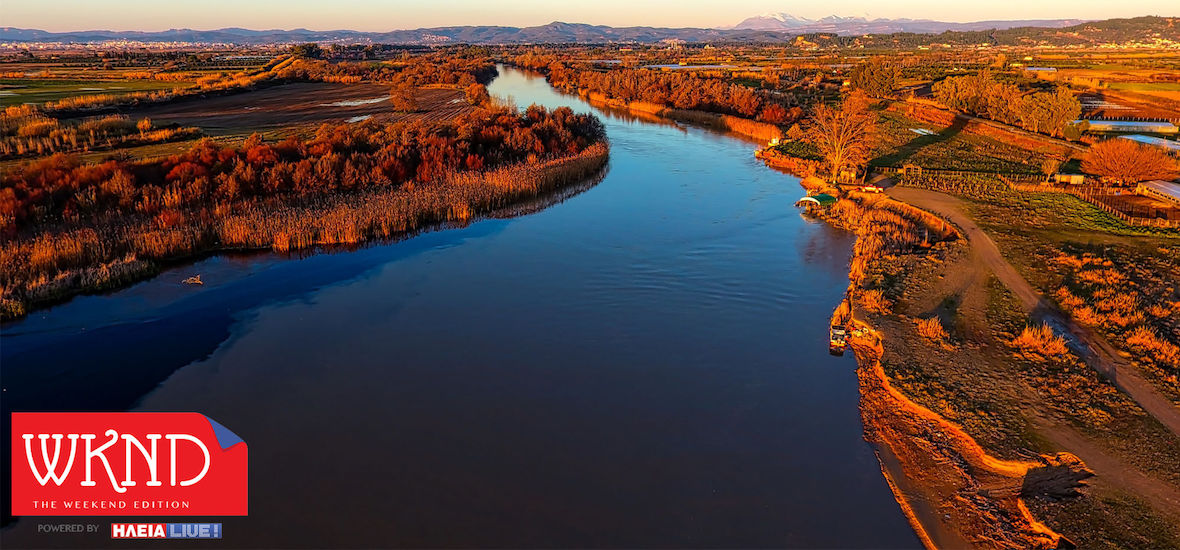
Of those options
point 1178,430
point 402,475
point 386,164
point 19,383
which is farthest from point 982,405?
point 386,164

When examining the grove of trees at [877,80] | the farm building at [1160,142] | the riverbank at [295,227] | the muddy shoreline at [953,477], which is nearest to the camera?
the muddy shoreline at [953,477]

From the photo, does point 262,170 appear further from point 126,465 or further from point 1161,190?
point 1161,190

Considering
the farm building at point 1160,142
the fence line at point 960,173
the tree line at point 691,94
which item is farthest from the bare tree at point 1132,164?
the tree line at point 691,94

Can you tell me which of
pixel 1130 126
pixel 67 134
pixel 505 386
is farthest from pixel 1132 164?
pixel 67 134

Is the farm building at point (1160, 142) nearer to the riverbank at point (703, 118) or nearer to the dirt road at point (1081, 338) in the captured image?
the dirt road at point (1081, 338)

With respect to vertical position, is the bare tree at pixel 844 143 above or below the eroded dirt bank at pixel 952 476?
above

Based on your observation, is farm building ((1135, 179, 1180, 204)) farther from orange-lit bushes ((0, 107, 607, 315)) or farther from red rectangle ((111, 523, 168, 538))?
red rectangle ((111, 523, 168, 538))
